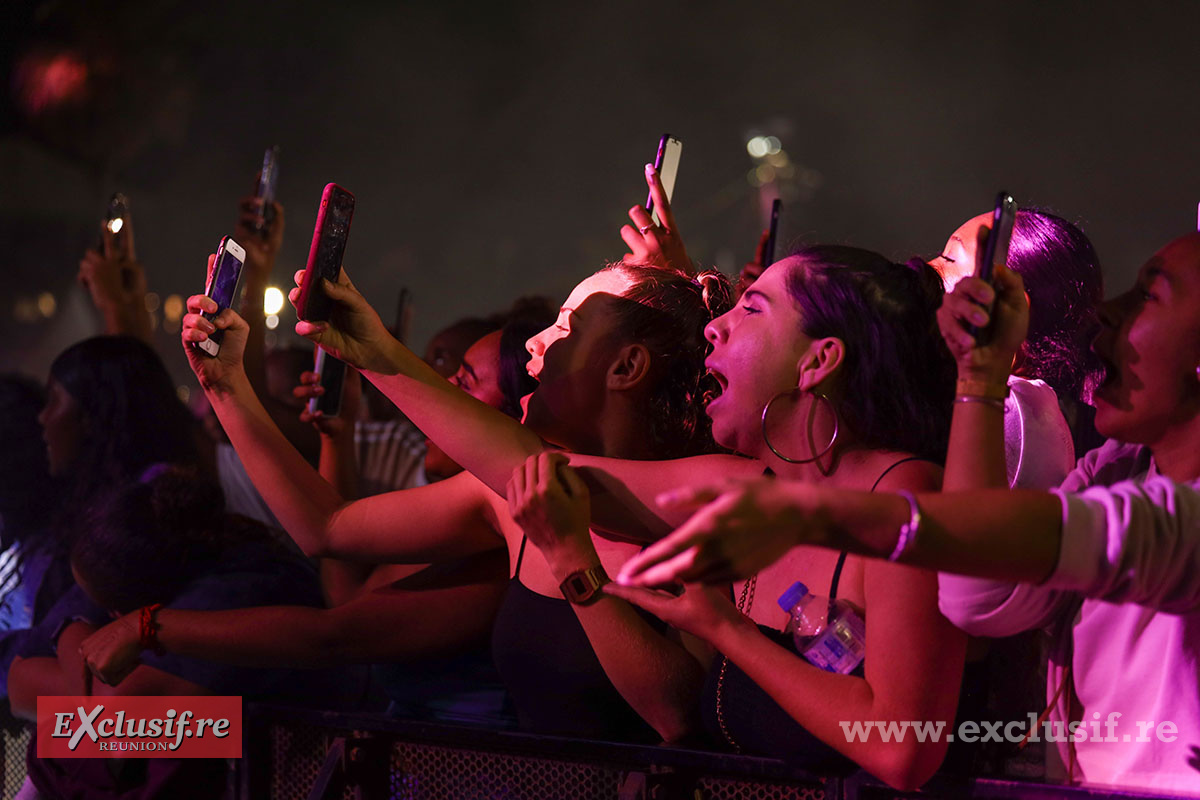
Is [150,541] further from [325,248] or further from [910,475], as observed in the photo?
[910,475]

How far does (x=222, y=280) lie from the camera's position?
6.66 ft

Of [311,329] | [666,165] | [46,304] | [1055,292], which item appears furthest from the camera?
[46,304]

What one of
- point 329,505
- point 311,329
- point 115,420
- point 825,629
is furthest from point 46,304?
point 825,629

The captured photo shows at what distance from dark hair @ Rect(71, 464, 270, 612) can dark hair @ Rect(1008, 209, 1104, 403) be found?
6.07 ft

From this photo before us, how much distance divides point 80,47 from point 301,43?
2.49m

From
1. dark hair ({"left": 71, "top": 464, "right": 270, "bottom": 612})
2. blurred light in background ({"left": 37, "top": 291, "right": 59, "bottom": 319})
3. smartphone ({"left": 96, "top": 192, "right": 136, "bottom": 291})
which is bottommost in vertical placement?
dark hair ({"left": 71, "top": 464, "right": 270, "bottom": 612})

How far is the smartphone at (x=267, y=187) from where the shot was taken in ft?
9.66

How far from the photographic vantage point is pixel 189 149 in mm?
9836

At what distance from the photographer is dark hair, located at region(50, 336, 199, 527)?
9.94 ft

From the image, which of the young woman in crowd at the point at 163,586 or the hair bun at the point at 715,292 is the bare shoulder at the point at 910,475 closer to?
the hair bun at the point at 715,292

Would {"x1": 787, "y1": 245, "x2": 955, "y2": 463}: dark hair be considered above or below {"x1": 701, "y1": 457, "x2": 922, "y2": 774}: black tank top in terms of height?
above

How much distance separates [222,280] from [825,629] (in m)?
1.36

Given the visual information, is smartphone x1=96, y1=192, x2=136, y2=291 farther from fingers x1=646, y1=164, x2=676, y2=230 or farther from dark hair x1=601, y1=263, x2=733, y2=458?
dark hair x1=601, y1=263, x2=733, y2=458

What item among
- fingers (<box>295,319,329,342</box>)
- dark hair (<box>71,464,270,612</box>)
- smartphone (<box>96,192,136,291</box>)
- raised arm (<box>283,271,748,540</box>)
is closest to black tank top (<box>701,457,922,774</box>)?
raised arm (<box>283,271,748,540</box>)
